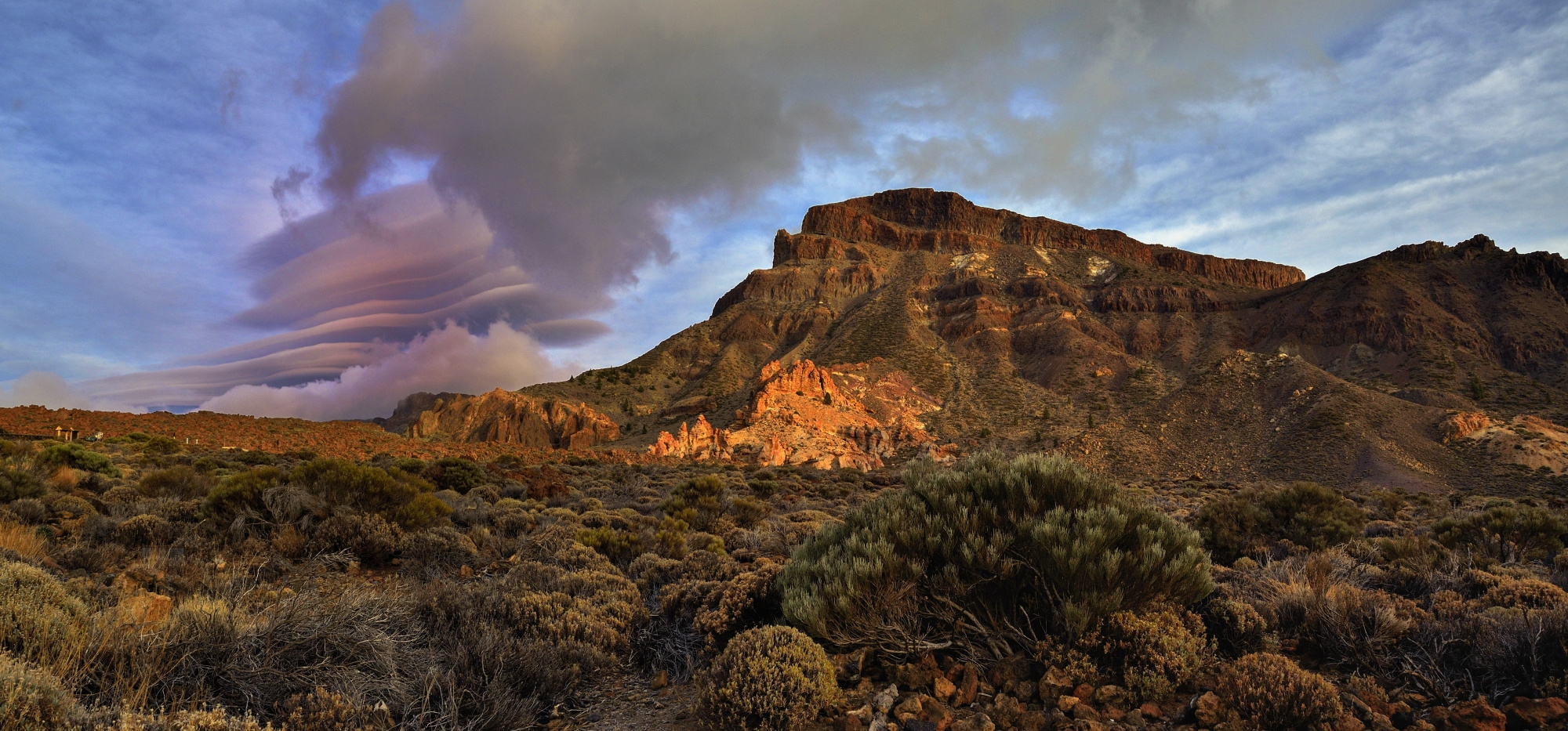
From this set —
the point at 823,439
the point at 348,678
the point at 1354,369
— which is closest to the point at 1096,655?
the point at 348,678

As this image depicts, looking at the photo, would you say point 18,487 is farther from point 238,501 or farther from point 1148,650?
point 1148,650

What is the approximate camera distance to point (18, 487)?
1000 cm

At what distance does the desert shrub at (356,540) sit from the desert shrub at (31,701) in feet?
18.7

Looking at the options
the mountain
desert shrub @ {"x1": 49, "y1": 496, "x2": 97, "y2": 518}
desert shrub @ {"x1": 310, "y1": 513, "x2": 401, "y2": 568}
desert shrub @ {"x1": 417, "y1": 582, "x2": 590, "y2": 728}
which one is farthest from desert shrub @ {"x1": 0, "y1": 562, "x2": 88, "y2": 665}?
the mountain

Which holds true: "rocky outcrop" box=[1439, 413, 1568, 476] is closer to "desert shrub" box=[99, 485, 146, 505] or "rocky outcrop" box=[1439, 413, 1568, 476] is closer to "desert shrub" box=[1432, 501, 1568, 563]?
"desert shrub" box=[1432, 501, 1568, 563]

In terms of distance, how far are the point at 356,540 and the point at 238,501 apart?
8.09 feet

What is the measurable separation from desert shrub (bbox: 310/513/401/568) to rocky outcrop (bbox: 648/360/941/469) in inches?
1475

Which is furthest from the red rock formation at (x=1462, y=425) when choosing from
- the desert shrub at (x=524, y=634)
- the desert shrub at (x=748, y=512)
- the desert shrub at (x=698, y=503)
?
the desert shrub at (x=524, y=634)

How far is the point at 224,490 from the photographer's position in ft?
30.2

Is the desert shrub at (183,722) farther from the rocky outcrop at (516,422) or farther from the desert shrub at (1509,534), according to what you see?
the rocky outcrop at (516,422)

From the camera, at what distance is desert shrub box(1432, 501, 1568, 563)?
985cm

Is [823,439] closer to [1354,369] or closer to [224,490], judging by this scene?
[224,490]

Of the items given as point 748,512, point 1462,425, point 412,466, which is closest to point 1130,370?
point 1462,425

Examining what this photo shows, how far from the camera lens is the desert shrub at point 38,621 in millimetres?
3564
